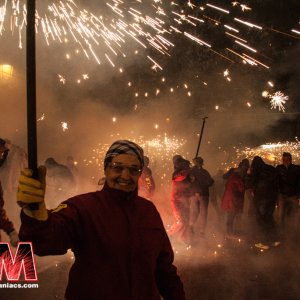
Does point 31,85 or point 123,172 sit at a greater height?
point 31,85

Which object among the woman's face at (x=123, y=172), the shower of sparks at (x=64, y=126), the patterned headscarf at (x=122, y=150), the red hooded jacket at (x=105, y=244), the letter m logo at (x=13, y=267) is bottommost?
the letter m logo at (x=13, y=267)

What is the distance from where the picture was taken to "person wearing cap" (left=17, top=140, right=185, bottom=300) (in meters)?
1.65

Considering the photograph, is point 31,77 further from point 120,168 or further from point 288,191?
point 288,191

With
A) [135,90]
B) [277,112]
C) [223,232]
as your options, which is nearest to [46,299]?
[223,232]

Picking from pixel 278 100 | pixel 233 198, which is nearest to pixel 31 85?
pixel 233 198

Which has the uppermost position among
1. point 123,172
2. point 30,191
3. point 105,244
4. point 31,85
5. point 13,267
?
point 31,85

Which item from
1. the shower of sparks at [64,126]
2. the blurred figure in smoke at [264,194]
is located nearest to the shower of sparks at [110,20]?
the shower of sparks at [64,126]

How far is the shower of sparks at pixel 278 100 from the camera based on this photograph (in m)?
14.4

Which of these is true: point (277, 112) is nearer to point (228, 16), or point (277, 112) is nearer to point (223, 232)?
point (228, 16)

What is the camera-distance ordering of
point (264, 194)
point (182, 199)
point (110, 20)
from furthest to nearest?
point (110, 20), point (264, 194), point (182, 199)

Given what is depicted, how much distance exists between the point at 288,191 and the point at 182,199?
2.58 m

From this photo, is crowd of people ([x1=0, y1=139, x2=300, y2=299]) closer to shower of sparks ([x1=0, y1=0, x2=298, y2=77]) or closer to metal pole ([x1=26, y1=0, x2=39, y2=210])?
metal pole ([x1=26, y1=0, x2=39, y2=210])

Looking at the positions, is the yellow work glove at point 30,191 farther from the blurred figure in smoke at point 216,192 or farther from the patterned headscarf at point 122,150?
the blurred figure in smoke at point 216,192

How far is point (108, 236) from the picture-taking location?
1785 mm
